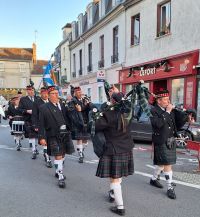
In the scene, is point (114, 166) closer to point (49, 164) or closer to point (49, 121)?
point (49, 121)

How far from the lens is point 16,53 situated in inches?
2205

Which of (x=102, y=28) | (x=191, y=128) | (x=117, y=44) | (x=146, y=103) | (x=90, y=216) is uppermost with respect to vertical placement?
(x=102, y=28)

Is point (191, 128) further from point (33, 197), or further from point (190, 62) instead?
point (33, 197)

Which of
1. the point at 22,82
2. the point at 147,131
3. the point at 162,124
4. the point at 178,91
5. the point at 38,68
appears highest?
the point at 38,68

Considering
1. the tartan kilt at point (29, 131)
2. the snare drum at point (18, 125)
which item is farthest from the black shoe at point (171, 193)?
the snare drum at point (18, 125)

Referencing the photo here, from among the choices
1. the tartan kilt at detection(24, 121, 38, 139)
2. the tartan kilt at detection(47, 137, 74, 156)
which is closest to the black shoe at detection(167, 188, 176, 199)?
the tartan kilt at detection(47, 137, 74, 156)

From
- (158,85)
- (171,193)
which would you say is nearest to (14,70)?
(158,85)

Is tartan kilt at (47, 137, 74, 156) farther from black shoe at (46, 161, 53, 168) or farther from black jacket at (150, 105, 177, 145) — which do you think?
black jacket at (150, 105, 177, 145)

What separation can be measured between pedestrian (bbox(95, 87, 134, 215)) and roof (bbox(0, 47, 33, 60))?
175ft

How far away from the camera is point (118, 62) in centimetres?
1842

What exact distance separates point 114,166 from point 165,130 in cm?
117

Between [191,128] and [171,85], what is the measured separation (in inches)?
172

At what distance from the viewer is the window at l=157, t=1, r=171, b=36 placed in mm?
13969

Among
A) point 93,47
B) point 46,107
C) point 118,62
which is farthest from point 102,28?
point 46,107
